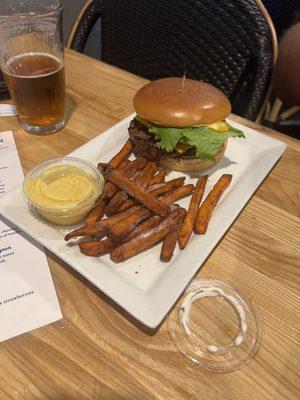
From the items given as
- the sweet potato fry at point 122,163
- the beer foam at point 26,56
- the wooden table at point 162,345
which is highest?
the beer foam at point 26,56

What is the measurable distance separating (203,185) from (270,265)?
36 cm

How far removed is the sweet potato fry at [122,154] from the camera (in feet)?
4.37

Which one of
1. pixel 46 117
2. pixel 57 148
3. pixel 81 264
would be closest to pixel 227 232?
pixel 81 264

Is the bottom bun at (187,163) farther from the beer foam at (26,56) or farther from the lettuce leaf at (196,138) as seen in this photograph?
the beer foam at (26,56)

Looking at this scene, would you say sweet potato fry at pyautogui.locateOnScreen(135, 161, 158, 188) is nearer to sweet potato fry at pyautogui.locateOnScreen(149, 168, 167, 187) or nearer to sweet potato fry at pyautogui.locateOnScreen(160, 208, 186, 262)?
sweet potato fry at pyautogui.locateOnScreen(149, 168, 167, 187)

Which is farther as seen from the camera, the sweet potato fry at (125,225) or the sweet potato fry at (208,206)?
the sweet potato fry at (208,206)

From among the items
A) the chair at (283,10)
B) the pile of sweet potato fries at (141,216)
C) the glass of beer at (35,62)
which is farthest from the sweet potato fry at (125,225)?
the chair at (283,10)

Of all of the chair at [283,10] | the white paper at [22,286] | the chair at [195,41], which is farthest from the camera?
the chair at [283,10]

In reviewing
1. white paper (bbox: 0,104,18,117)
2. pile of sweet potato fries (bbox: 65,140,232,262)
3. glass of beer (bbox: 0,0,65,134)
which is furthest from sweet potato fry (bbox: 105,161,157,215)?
white paper (bbox: 0,104,18,117)

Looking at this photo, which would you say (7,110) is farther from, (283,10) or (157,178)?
(283,10)

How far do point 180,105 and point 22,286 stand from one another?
88 centimetres

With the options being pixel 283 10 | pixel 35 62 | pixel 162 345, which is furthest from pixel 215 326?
pixel 283 10

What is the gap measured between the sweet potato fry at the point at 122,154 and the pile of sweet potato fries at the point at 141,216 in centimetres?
9

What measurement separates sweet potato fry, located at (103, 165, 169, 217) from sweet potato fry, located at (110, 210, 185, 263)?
0.04m
